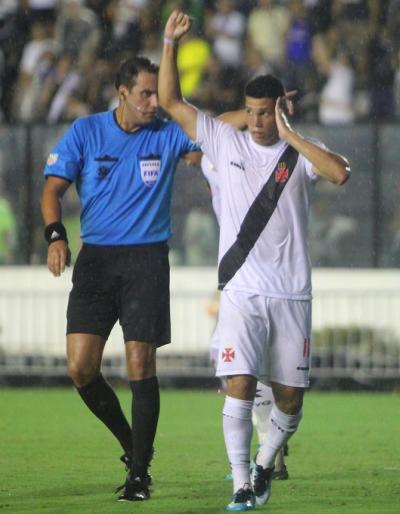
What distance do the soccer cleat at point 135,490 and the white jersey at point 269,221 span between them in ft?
4.18

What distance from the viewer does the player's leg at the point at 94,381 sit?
9.65 metres

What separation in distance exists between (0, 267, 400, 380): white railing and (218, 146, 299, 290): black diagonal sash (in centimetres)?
986

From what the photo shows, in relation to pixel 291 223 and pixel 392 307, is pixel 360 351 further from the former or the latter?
pixel 291 223

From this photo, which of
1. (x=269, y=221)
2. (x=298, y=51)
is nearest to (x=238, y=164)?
(x=269, y=221)

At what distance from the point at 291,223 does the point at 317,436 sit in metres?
4.96

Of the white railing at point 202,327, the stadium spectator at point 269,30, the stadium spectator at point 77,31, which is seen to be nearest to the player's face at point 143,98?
the white railing at point 202,327

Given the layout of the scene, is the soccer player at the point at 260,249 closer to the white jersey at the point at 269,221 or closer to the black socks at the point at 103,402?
the white jersey at the point at 269,221

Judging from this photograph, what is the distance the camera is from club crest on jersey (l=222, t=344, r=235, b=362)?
8.81 m

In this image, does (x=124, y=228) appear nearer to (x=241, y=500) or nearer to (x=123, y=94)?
(x=123, y=94)

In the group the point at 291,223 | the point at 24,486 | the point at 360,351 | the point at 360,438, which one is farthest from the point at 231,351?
the point at 360,351

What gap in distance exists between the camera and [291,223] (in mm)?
9031

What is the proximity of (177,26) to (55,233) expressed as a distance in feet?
4.56

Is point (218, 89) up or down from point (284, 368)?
up

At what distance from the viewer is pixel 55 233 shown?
9398 millimetres
